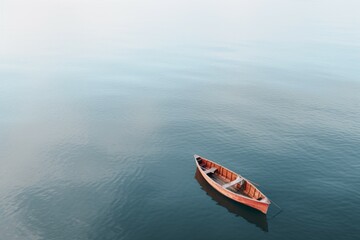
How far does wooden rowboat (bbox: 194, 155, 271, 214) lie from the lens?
211ft

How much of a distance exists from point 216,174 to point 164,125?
117 feet

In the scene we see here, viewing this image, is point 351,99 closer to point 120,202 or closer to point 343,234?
point 343,234

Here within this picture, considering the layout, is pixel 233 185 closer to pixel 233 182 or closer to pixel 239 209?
pixel 233 182

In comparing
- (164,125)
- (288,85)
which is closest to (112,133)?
(164,125)

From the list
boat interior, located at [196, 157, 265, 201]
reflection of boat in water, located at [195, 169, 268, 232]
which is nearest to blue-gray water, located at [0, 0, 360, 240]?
reflection of boat in water, located at [195, 169, 268, 232]

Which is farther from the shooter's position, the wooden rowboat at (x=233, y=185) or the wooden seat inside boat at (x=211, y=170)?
the wooden seat inside boat at (x=211, y=170)

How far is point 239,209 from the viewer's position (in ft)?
221

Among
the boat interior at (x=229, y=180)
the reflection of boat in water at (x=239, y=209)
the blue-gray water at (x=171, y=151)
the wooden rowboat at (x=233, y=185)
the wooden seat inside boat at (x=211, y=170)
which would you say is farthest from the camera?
the wooden seat inside boat at (x=211, y=170)

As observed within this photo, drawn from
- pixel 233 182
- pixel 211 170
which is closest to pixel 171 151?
pixel 211 170

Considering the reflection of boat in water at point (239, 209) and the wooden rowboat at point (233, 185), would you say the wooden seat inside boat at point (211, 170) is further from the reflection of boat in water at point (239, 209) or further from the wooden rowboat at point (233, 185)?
the reflection of boat in water at point (239, 209)

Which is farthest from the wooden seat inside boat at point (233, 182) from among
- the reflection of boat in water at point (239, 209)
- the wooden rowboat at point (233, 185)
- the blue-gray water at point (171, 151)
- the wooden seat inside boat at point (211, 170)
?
the wooden seat inside boat at point (211, 170)

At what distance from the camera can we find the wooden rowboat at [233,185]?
211 feet

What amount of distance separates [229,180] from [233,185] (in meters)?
4.33

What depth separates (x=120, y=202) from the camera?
69.8 m
